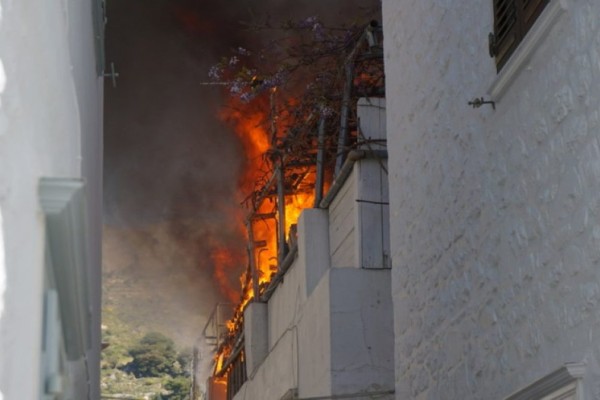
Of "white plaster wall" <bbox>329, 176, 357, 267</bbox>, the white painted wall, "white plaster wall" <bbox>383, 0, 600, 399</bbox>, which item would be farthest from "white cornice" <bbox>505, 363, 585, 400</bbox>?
"white plaster wall" <bbox>329, 176, 357, 267</bbox>

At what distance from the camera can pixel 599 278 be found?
20.6 ft

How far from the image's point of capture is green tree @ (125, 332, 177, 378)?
102 ft

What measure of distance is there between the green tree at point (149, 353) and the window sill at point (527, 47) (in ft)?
77.6

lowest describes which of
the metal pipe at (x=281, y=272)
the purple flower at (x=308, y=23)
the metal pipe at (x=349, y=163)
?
the metal pipe at (x=281, y=272)

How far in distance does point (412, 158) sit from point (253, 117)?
11873 mm

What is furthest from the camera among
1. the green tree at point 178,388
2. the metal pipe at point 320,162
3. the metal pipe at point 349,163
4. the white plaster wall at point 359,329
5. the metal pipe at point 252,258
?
the green tree at point 178,388

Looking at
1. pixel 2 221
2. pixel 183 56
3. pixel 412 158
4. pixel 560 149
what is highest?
pixel 183 56

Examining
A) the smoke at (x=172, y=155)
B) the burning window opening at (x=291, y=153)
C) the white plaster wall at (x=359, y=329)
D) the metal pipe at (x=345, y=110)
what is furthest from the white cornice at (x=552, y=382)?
the smoke at (x=172, y=155)

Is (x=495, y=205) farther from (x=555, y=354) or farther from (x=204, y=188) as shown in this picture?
(x=204, y=188)

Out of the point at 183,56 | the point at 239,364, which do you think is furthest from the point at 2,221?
the point at 183,56

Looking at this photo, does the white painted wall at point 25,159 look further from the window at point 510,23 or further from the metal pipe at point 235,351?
the metal pipe at point 235,351

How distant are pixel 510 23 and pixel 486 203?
127 centimetres

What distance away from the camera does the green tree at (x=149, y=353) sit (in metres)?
31.0

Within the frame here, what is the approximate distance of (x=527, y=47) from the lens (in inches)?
288
